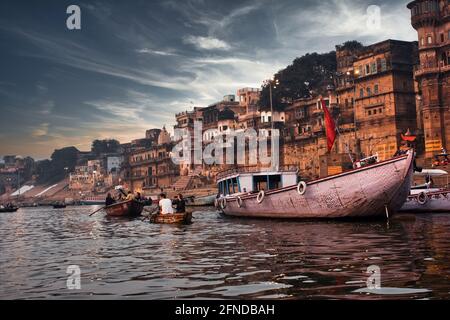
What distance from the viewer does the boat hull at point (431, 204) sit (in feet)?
96.3

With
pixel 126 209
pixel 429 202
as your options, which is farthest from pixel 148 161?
Answer: pixel 429 202

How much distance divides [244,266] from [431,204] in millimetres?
22234

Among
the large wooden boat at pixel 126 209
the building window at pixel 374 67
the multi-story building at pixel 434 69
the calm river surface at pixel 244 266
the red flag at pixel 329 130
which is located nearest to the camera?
the calm river surface at pixel 244 266

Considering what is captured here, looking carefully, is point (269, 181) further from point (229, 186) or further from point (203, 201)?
point (203, 201)

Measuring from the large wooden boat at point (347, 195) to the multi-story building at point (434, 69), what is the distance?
3291 cm

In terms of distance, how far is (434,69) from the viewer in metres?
54.7

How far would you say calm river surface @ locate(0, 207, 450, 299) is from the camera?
341 inches

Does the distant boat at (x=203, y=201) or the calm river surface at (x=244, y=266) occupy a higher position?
Answer: the distant boat at (x=203, y=201)

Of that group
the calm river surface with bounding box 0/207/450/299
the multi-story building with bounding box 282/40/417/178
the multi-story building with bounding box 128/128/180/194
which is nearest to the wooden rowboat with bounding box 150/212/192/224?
the calm river surface with bounding box 0/207/450/299

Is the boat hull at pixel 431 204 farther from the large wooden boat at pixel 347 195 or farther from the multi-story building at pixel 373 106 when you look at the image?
the multi-story building at pixel 373 106

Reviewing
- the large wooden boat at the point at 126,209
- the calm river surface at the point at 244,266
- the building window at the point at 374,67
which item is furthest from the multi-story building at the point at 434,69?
the calm river surface at the point at 244,266

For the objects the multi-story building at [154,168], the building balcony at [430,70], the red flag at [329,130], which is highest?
the building balcony at [430,70]

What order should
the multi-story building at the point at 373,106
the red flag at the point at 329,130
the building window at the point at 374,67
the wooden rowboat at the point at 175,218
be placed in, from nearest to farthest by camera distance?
Answer: 1. the red flag at the point at 329,130
2. the wooden rowboat at the point at 175,218
3. the multi-story building at the point at 373,106
4. the building window at the point at 374,67

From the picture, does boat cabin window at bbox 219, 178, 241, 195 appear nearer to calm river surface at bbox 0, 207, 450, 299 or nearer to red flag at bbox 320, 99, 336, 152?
red flag at bbox 320, 99, 336, 152
